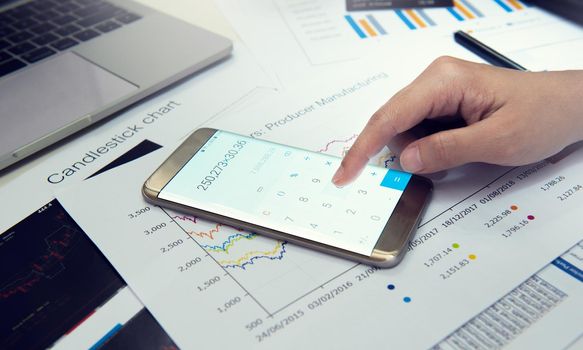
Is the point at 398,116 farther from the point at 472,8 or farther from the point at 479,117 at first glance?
the point at 472,8

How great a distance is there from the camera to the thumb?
1.43 ft

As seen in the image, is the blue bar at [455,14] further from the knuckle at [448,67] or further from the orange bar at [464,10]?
the knuckle at [448,67]

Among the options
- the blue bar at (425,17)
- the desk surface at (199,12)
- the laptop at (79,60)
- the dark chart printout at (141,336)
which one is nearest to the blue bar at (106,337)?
the dark chart printout at (141,336)

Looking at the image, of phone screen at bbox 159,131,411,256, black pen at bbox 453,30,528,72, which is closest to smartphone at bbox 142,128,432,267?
phone screen at bbox 159,131,411,256

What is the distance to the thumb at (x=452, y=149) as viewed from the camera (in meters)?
0.44

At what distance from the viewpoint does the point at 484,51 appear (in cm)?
62

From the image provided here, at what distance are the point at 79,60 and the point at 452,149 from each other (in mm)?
444

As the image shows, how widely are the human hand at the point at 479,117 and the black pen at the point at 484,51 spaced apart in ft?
0.37

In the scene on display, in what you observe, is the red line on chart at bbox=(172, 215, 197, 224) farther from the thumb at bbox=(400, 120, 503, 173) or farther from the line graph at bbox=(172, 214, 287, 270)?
the thumb at bbox=(400, 120, 503, 173)

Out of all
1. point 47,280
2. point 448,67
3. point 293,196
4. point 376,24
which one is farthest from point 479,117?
point 47,280

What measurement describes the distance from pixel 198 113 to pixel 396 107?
0.23 m

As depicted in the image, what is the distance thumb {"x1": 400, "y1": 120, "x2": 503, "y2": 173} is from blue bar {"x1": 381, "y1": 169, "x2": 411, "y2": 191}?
10 millimetres

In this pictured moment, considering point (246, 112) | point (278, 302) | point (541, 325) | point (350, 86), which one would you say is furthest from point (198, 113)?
point (541, 325)

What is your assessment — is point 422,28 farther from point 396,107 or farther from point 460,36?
point 396,107
